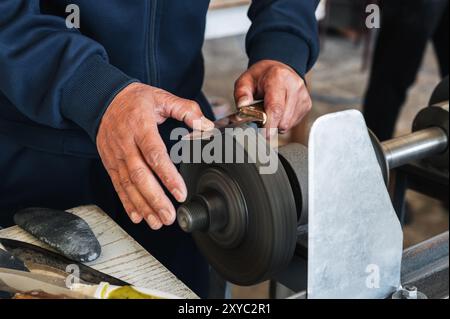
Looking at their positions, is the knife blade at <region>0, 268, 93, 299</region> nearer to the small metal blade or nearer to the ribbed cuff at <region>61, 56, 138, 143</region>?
the small metal blade

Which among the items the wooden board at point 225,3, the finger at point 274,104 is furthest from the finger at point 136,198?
the wooden board at point 225,3

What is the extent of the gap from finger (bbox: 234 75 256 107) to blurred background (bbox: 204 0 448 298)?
1.28 m

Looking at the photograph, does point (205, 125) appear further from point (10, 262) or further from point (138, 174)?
point (10, 262)

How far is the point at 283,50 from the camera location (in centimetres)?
98

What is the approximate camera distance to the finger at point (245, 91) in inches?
36.2

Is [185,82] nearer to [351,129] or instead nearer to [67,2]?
[67,2]

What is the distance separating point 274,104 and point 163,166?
0.26 meters

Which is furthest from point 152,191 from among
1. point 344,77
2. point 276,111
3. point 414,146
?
point 344,77

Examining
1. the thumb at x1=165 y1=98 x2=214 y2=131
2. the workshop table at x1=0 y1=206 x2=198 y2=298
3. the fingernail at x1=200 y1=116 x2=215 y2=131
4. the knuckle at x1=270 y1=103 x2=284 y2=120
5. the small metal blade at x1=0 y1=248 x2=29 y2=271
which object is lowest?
the workshop table at x1=0 y1=206 x2=198 y2=298

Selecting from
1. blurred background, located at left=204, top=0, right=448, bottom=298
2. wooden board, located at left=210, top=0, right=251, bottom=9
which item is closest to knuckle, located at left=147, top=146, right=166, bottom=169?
wooden board, located at left=210, top=0, right=251, bottom=9

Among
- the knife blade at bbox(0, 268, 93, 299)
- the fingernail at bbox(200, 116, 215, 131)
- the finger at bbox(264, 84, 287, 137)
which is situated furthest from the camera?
the finger at bbox(264, 84, 287, 137)

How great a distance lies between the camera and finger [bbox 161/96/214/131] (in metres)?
0.74

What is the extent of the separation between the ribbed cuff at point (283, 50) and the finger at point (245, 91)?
Answer: 0.17ft
